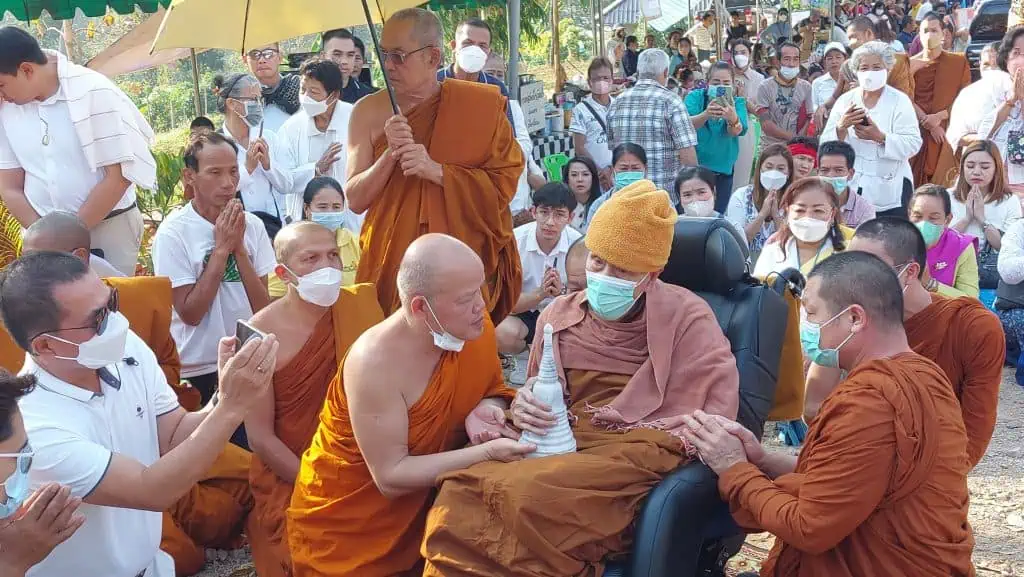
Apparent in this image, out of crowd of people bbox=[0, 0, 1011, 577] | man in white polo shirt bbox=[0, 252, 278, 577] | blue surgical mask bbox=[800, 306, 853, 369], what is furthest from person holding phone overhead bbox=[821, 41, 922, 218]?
man in white polo shirt bbox=[0, 252, 278, 577]

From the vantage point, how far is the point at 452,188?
429cm

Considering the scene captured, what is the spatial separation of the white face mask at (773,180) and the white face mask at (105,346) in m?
4.62

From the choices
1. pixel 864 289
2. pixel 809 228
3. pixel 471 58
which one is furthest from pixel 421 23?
pixel 809 228

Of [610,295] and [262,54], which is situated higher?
[262,54]

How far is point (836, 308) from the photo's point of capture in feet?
9.17

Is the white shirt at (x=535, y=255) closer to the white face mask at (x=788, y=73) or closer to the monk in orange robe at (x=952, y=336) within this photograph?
Result: the monk in orange robe at (x=952, y=336)

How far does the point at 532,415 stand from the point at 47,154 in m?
3.19

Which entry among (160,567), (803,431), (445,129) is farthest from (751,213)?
(160,567)

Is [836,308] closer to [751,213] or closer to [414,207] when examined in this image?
[414,207]

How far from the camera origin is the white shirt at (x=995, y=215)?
6.53m

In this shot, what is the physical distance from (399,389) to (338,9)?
208cm

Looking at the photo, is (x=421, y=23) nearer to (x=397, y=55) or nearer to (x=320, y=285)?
(x=397, y=55)

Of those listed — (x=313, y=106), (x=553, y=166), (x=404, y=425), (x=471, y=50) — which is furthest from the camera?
(x=553, y=166)

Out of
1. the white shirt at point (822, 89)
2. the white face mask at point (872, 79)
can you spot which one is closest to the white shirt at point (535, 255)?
the white face mask at point (872, 79)
